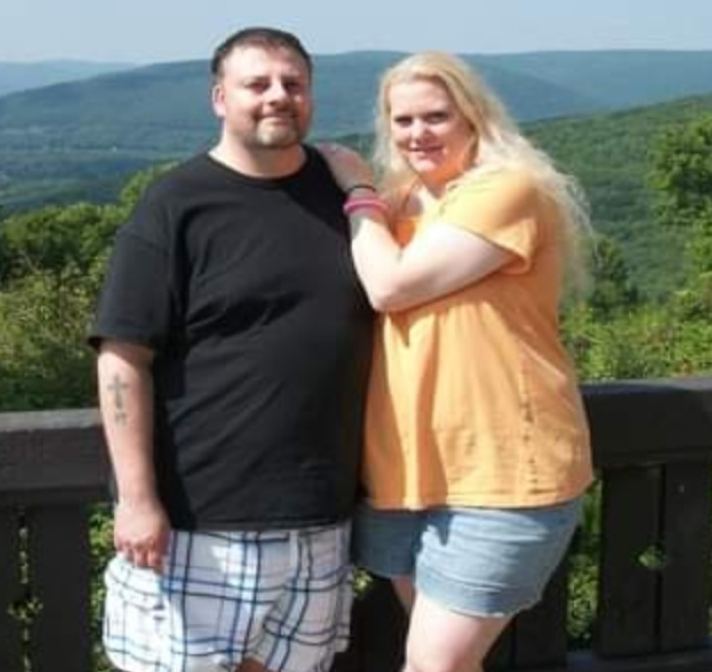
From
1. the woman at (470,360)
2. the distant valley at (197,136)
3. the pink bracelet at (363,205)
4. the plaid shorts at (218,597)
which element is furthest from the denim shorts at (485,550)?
the distant valley at (197,136)

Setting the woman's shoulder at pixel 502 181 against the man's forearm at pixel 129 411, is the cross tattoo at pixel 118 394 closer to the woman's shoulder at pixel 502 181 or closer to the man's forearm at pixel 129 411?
the man's forearm at pixel 129 411

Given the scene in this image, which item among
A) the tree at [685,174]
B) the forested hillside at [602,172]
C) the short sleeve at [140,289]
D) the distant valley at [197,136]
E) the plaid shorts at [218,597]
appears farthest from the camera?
the forested hillside at [602,172]

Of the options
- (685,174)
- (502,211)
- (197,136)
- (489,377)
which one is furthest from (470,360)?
(197,136)

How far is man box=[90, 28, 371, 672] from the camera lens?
2.45 m

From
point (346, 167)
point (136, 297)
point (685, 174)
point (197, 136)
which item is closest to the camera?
point (136, 297)

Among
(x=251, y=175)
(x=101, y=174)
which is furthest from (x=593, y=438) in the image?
(x=101, y=174)

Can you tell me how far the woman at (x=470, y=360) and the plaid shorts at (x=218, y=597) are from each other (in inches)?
6.5

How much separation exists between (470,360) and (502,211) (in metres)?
0.24

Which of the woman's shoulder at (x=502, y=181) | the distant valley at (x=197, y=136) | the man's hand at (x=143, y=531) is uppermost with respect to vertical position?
the woman's shoulder at (x=502, y=181)

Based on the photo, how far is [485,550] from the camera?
2.50 metres

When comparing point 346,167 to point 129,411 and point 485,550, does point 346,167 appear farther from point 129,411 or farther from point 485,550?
point 485,550

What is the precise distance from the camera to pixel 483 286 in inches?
97.6

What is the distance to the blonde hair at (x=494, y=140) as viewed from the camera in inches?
98.4

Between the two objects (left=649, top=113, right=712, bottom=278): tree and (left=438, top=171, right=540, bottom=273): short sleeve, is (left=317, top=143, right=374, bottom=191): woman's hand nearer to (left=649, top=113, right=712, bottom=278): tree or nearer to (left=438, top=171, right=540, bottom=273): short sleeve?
(left=438, top=171, right=540, bottom=273): short sleeve
